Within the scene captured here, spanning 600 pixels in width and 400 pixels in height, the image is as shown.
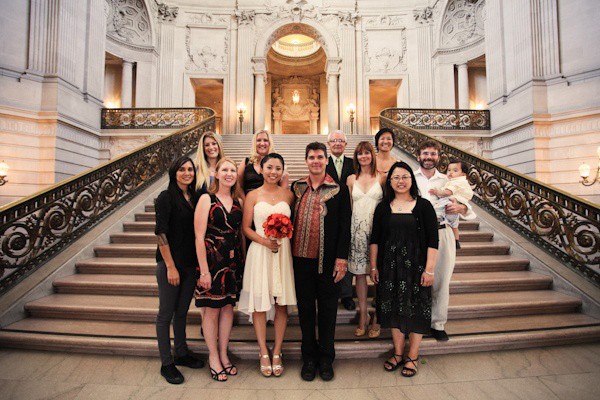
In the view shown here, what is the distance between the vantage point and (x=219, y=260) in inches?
93.4

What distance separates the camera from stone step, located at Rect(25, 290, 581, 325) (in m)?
3.18

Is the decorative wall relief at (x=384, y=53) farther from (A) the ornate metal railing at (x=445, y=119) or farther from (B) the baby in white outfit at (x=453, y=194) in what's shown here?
(B) the baby in white outfit at (x=453, y=194)

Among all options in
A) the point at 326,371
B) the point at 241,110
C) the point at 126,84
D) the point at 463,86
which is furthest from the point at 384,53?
the point at 326,371

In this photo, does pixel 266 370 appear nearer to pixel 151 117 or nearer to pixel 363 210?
pixel 363 210

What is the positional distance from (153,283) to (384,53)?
53.0 ft

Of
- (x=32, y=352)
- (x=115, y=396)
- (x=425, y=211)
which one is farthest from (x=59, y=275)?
(x=425, y=211)

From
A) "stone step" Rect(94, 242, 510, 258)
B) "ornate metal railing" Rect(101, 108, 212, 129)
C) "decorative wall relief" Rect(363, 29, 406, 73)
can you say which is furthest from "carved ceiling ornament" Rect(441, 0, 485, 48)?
"stone step" Rect(94, 242, 510, 258)

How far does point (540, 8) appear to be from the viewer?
890 cm

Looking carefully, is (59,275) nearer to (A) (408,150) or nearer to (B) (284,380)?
(B) (284,380)

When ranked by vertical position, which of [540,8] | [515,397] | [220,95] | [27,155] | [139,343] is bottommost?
[515,397]

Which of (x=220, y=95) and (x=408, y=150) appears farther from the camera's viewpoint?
(x=220, y=95)

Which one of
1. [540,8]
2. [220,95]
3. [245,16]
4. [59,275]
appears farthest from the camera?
[220,95]

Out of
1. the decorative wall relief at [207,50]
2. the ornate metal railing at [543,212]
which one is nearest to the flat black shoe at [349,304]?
the ornate metal railing at [543,212]

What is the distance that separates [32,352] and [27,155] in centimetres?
803
